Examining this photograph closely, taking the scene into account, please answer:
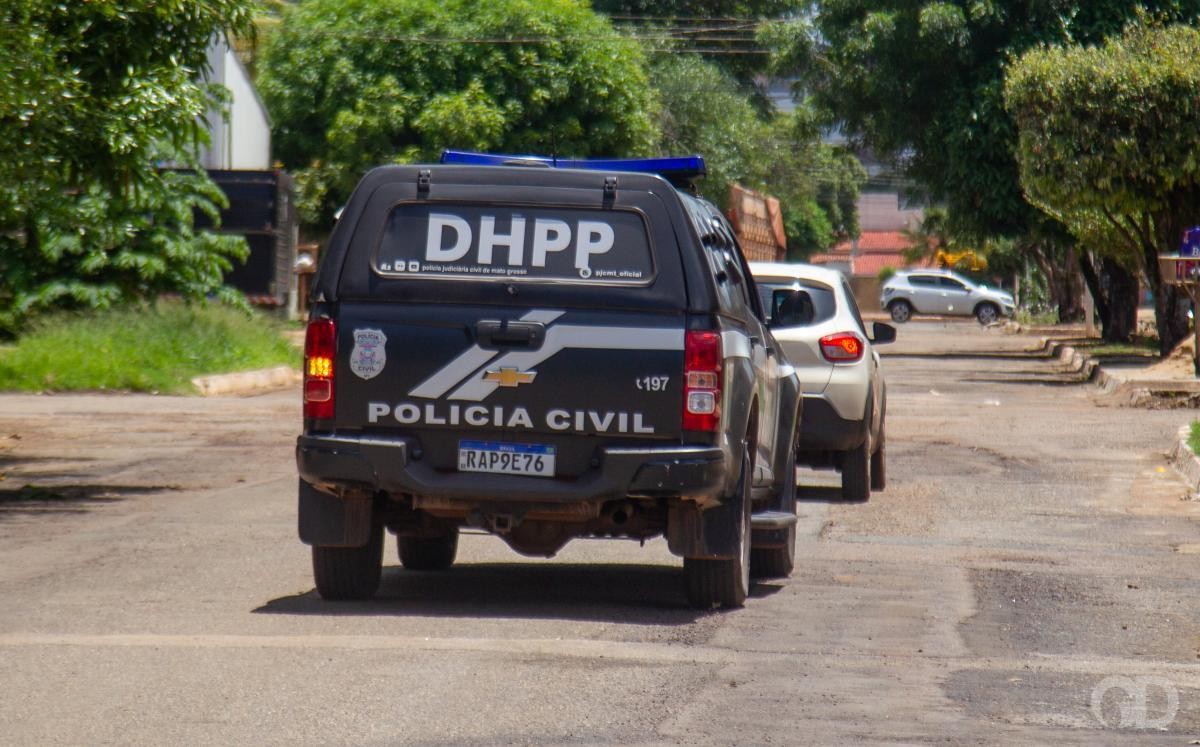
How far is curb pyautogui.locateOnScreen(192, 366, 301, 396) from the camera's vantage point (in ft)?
79.5

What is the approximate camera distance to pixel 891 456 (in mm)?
17000

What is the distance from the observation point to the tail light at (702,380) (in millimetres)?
7543

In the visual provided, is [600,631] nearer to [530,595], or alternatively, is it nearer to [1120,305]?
[530,595]

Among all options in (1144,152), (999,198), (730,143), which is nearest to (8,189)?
(1144,152)

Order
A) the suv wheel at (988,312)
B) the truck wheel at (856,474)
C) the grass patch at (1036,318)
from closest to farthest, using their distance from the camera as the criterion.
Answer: the truck wheel at (856,474) → the grass patch at (1036,318) → the suv wheel at (988,312)

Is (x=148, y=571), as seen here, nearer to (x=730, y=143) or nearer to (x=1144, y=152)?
(x=1144, y=152)

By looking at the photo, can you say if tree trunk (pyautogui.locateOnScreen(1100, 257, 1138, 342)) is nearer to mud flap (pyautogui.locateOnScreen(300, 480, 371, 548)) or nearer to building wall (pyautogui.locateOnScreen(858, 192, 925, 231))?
mud flap (pyautogui.locateOnScreen(300, 480, 371, 548))

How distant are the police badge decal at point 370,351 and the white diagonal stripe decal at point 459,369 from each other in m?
0.19

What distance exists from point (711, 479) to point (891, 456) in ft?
31.8

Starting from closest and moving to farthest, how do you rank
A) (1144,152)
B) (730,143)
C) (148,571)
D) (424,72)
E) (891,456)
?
(148,571) → (891,456) → (1144,152) → (424,72) → (730,143)

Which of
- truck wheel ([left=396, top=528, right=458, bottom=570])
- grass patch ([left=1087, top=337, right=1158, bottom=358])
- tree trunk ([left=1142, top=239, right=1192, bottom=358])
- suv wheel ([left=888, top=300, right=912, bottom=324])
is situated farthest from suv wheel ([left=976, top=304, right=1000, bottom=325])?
truck wheel ([left=396, top=528, right=458, bottom=570])

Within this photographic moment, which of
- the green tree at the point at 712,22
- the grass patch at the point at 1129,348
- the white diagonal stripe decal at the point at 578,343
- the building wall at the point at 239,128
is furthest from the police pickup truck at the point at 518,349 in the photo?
the green tree at the point at 712,22

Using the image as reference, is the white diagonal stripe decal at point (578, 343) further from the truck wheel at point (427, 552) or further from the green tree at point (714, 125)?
the green tree at point (714, 125)

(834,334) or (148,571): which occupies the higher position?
(834,334)
